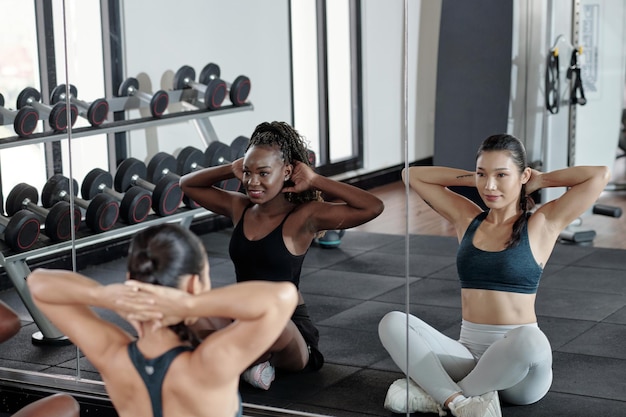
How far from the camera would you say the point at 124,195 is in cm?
332

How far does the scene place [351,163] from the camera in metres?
2.96

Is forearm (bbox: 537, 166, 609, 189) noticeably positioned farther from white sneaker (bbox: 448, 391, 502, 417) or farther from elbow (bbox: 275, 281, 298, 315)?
elbow (bbox: 275, 281, 298, 315)

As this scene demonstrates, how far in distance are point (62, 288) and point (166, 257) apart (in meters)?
0.25

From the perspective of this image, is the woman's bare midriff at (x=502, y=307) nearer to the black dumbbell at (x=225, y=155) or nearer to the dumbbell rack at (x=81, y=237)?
the black dumbbell at (x=225, y=155)

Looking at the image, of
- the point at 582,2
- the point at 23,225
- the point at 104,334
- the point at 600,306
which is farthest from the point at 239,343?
the point at 23,225

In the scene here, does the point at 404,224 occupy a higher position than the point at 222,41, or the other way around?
the point at 222,41

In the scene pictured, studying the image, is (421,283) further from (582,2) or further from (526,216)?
(582,2)

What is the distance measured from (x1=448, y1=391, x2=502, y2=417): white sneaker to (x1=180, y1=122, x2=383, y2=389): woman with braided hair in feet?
1.54

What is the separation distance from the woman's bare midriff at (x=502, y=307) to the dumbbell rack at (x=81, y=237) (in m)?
1.03

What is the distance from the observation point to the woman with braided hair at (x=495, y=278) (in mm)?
2580

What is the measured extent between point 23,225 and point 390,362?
1.44 metres

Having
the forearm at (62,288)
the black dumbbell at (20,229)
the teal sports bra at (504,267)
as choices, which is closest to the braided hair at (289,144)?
the teal sports bra at (504,267)

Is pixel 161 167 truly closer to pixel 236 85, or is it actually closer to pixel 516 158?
pixel 236 85

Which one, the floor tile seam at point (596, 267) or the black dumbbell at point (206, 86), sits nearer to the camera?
the floor tile seam at point (596, 267)
